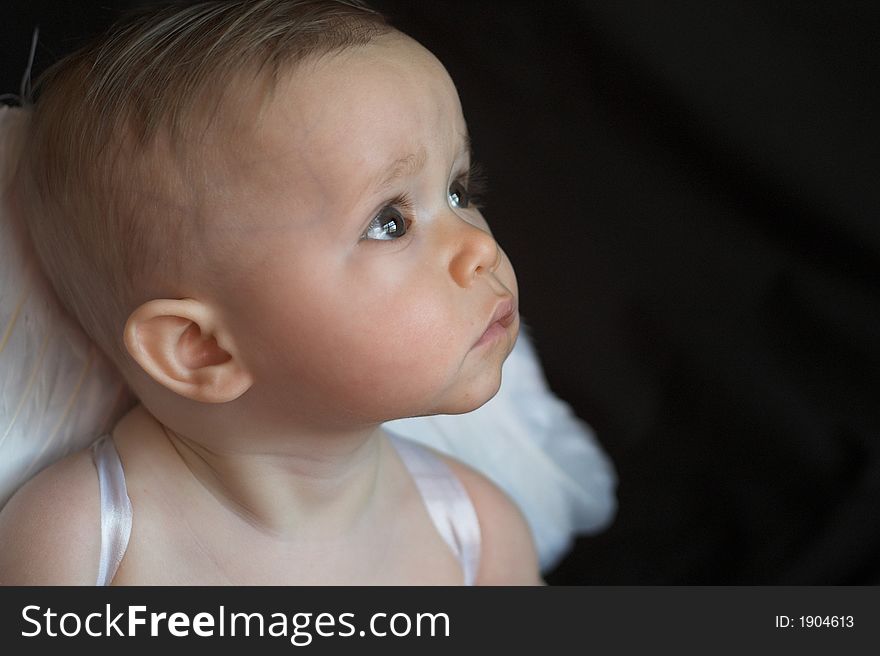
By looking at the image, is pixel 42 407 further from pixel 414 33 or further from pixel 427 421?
pixel 414 33

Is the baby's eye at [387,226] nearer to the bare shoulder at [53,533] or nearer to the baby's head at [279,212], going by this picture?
the baby's head at [279,212]

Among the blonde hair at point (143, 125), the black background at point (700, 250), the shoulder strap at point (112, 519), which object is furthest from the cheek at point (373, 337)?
the black background at point (700, 250)

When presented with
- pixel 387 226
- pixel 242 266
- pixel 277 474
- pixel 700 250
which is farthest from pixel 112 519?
pixel 700 250

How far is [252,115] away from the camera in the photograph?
0.94 metres

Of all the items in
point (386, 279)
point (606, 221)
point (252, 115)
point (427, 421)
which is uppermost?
point (252, 115)

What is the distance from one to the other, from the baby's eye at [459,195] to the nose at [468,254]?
77 millimetres

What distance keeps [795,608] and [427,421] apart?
0.54 metres

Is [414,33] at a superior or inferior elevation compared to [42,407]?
superior

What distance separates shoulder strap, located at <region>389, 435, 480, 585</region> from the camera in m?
1.32

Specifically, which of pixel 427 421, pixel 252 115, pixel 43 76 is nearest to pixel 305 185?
pixel 252 115

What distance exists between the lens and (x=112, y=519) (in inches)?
42.9

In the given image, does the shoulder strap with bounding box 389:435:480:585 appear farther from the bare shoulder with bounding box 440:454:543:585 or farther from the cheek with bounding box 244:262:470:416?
the cheek with bounding box 244:262:470:416

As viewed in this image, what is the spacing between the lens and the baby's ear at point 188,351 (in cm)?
100

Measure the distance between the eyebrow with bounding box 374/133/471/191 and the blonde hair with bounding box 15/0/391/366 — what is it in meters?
0.12
